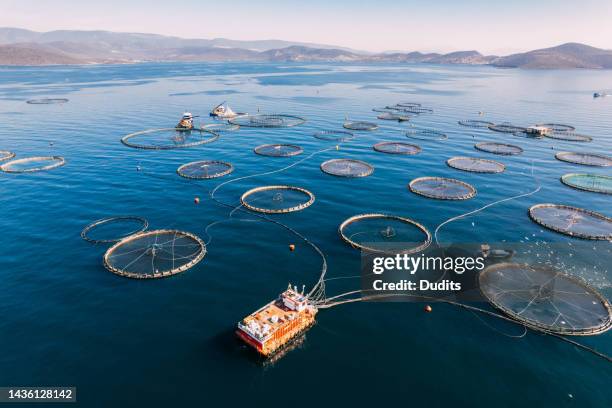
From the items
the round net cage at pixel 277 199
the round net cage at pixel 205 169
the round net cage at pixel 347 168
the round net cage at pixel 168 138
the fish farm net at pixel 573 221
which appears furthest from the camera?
the round net cage at pixel 168 138

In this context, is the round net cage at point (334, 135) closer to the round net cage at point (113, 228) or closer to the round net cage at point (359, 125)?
the round net cage at point (359, 125)

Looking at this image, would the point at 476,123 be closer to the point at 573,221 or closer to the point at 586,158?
the point at 586,158

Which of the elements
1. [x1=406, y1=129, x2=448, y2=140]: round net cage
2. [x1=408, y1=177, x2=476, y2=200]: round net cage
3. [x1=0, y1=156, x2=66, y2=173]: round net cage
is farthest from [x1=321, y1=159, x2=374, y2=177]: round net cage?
[x1=0, y1=156, x2=66, y2=173]: round net cage

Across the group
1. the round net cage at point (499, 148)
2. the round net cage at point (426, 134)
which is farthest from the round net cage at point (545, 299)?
the round net cage at point (426, 134)

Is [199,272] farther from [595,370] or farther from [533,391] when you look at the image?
[595,370]

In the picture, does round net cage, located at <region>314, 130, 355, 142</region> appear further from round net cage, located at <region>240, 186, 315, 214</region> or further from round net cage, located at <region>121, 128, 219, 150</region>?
round net cage, located at <region>240, 186, 315, 214</region>
